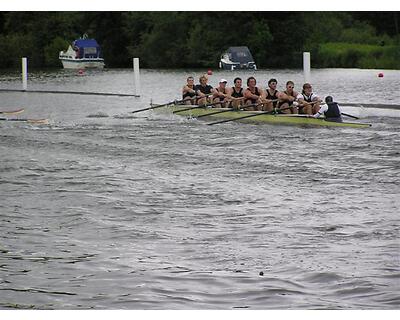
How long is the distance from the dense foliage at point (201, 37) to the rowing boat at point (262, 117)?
6.37ft

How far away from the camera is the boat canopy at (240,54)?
5.18 metres

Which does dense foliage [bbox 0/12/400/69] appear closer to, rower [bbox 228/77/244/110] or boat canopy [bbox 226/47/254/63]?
boat canopy [bbox 226/47/254/63]

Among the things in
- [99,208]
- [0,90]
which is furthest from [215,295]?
[0,90]

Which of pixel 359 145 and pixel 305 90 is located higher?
pixel 305 90

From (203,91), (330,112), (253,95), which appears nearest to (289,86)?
(330,112)

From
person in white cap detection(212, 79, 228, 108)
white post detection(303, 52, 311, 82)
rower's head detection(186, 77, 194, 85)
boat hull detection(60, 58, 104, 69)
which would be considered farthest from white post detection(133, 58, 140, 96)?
person in white cap detection(212, 79, 228, 108)

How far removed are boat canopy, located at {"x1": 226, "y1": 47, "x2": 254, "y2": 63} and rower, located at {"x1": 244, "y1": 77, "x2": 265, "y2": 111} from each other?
1.37 m

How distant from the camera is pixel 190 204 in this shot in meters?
5.06

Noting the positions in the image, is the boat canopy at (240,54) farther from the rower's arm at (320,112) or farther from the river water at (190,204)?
the rower's arm at (320,112)

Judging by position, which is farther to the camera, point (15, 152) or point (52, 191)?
point (15, 152)

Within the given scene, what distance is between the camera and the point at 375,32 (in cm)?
466

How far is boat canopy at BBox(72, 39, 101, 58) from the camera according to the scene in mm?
4879

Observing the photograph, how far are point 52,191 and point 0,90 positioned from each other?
Answer: 2.29ft
